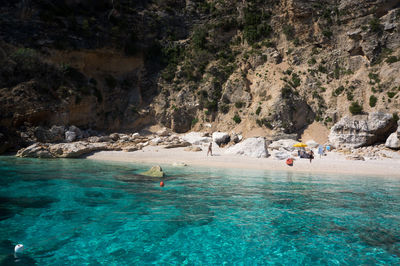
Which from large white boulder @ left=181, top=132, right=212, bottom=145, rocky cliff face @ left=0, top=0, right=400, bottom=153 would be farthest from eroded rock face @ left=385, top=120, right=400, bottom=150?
large white boulder @ left=181, top=132, right=212, bottom=145

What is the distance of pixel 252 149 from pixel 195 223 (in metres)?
14.6

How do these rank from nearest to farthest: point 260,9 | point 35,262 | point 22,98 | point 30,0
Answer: point 35,262 < point 22,98 < point 30,0 < point 260,9

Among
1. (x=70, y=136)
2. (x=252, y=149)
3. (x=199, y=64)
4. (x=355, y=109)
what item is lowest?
(x=252, y=149)

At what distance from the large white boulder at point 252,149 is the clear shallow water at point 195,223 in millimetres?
8976

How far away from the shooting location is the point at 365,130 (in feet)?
74.6

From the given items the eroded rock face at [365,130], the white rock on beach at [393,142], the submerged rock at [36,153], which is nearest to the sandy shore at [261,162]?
the white rock on beach at [393,142]

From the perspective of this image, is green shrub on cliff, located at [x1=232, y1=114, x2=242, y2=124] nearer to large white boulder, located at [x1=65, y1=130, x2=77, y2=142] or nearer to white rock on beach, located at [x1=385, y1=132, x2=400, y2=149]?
white rock on beach, located at [x1=385, y1=132, x2=400, y2=149]

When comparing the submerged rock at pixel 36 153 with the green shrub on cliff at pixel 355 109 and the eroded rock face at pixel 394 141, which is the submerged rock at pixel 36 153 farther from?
the green shrub on cliff at pixel 355 109

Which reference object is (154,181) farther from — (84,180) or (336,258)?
(336,258)

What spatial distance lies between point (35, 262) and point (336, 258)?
5.04 meters

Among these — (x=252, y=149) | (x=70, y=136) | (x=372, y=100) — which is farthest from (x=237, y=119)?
(x=70, y=136)

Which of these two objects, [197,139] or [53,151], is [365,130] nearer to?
[197,139]

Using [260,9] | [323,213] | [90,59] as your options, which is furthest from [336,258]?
[260,9]

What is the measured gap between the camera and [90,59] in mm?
34938
